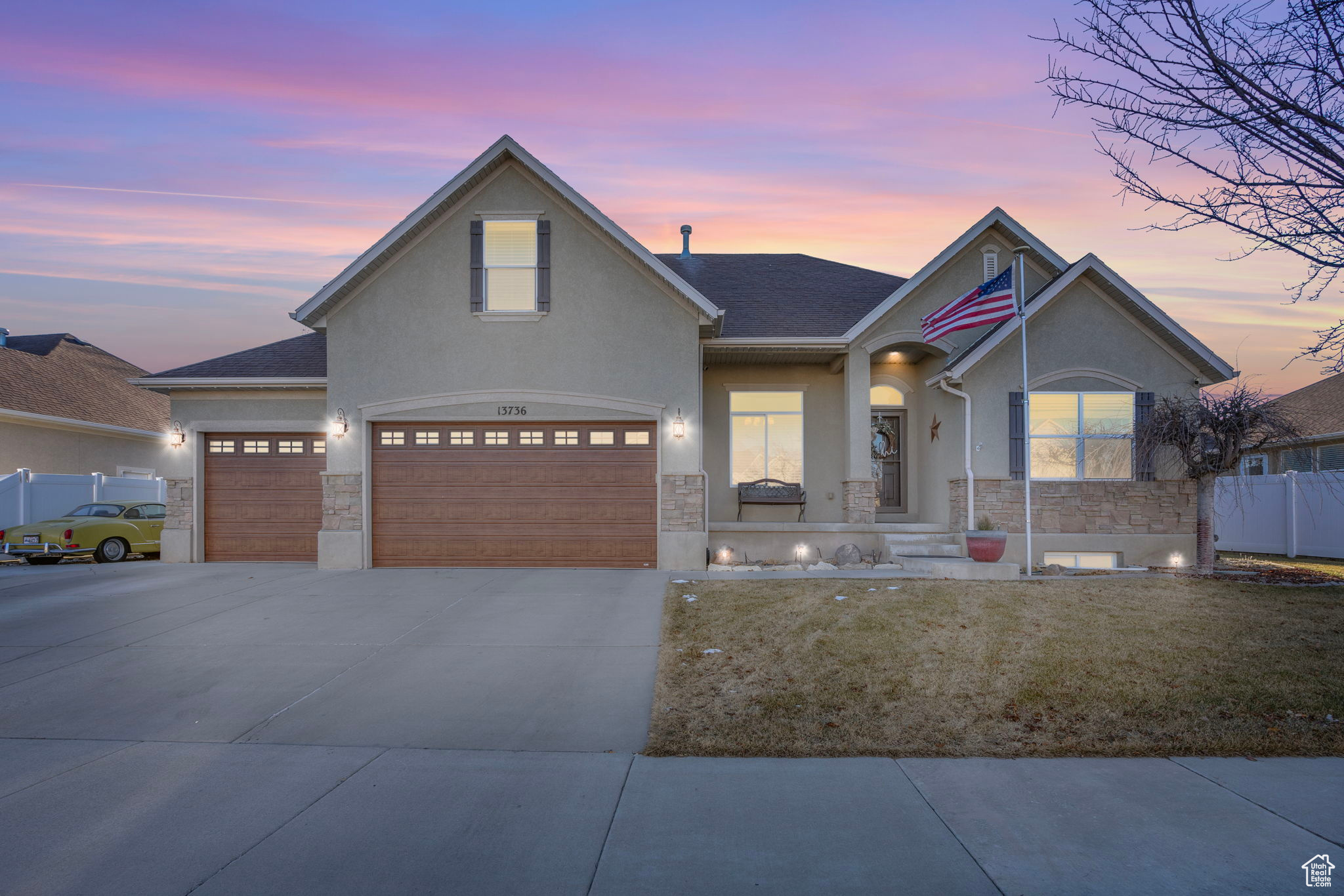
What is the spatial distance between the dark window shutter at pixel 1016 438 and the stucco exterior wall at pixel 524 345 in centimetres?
564

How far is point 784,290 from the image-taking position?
15.8 meters

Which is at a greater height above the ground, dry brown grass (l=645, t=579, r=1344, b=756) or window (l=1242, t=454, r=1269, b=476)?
window (l=1242, t=454, r=1269, b=476)

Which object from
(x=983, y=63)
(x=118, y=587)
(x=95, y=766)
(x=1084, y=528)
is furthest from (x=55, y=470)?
(x=1084, y=528)

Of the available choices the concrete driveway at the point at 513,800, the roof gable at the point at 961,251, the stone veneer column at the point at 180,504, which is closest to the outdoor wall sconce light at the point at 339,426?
the stone veneer column at the point at 180,504

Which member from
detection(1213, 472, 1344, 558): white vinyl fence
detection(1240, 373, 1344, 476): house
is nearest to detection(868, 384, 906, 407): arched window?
detection(1213, 472, 1344, 558): white vinyl fence

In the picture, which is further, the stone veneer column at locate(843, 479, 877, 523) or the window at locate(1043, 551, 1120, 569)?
the stone veneer column at locate(843, 479, 877, 523)

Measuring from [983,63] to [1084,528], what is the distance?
355 inches

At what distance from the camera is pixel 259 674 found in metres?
6.74

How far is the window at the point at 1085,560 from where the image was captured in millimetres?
12781

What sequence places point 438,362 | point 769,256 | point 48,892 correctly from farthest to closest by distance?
1. point 769,256
2. point 438,362
3. point 48,892

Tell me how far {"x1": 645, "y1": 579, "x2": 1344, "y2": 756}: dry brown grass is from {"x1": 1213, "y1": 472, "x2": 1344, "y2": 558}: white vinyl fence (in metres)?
7.80

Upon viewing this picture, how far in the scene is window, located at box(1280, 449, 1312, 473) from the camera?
19469mm

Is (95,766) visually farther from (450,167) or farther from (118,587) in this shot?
(450,167)

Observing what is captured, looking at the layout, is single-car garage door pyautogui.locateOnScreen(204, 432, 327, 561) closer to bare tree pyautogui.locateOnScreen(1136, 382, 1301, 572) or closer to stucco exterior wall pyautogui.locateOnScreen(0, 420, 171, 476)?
stucco exterior wall pyautogui.locateOnScreen(0, 420, 171, 476)
